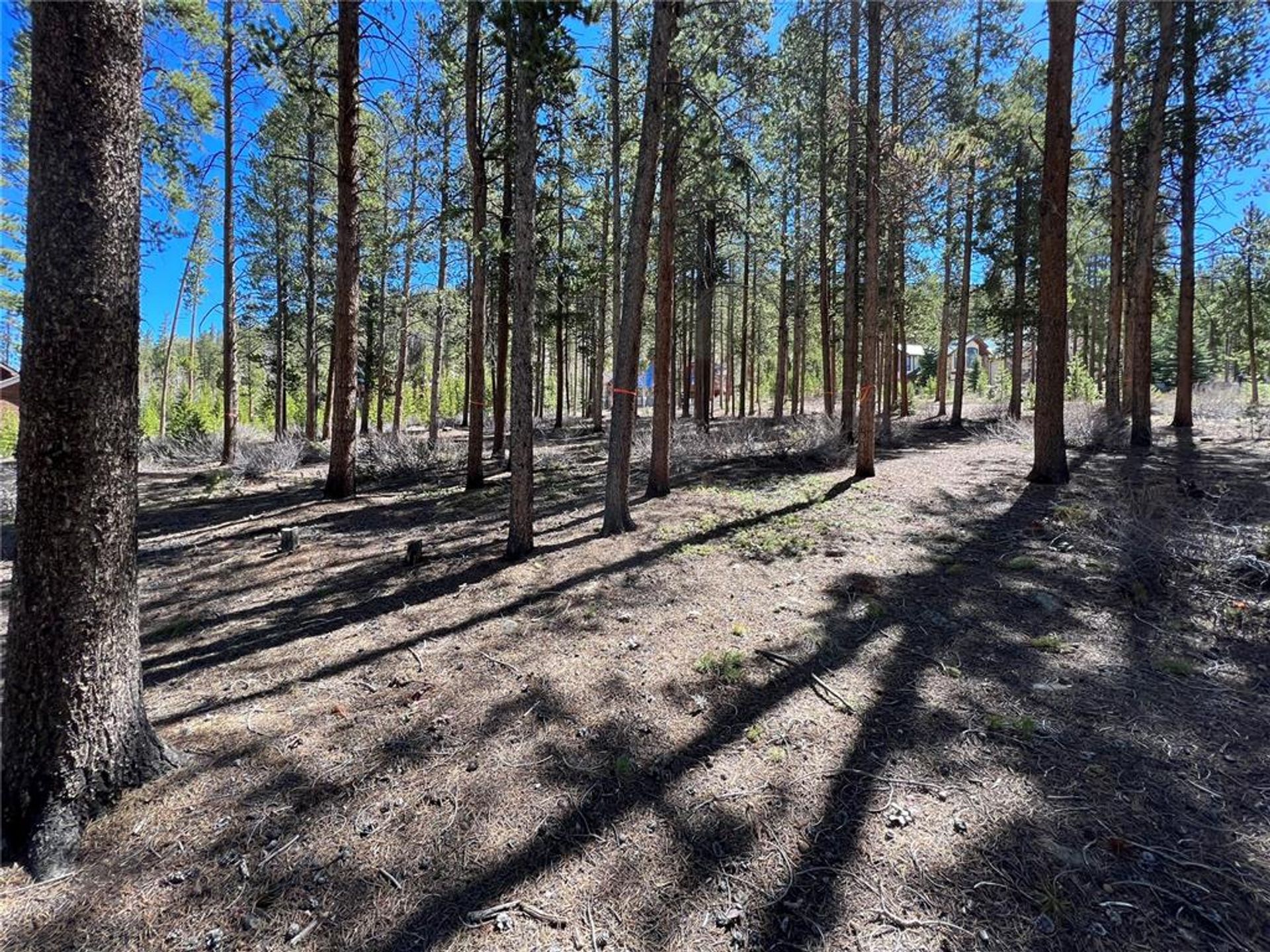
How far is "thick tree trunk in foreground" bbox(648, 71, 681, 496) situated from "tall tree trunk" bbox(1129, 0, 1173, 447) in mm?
8250

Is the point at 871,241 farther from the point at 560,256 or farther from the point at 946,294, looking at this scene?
the point at 946,294

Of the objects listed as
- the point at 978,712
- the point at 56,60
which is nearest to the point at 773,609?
the point at 978,712

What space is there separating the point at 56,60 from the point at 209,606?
409 cm

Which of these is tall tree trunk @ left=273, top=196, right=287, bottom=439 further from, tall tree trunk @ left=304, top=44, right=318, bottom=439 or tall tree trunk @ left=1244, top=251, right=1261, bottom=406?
tall tree trunk @ left=1244, top=251, right=1261, bottom=406

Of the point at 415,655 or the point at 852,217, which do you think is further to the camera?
the point at 852,217

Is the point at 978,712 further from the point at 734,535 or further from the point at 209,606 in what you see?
the point at 209,606

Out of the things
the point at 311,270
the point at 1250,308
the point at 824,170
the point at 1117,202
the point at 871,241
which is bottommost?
the point at 871,241

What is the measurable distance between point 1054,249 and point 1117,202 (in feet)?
20.8

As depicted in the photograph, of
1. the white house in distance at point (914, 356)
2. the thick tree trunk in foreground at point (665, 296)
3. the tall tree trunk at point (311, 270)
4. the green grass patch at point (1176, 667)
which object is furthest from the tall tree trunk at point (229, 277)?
the white house in distance at point (914, 356)

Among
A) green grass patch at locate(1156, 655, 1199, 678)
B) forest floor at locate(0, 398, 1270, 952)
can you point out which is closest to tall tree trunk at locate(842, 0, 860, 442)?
forest floor at locate(0, 398, 1270, 952)

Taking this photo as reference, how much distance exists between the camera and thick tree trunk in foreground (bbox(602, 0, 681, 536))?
5.81m

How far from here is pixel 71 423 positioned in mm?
2160

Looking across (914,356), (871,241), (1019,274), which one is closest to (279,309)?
(871,241)

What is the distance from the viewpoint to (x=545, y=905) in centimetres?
195
